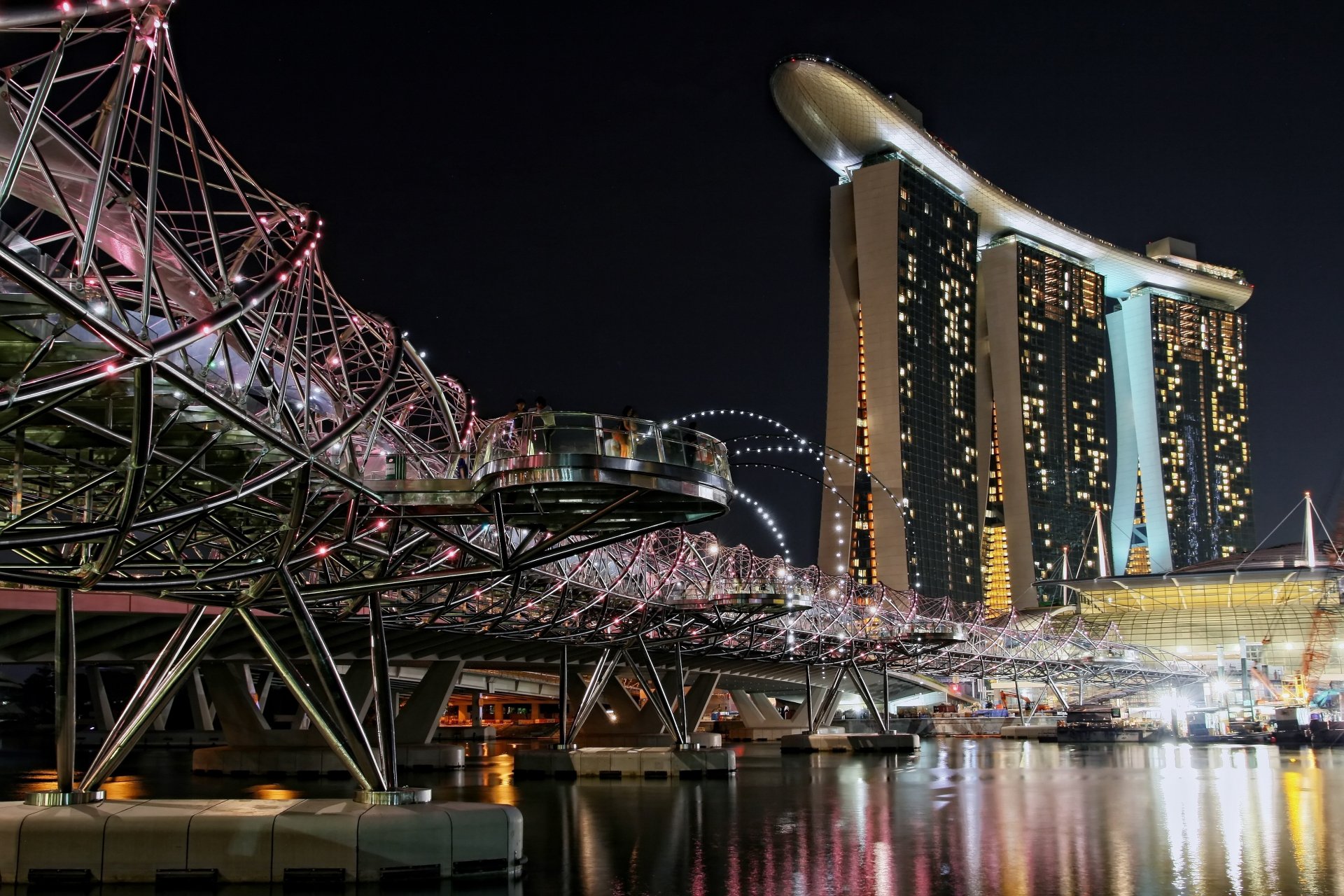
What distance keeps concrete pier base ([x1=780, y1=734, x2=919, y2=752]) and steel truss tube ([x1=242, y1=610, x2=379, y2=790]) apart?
60.1 meters

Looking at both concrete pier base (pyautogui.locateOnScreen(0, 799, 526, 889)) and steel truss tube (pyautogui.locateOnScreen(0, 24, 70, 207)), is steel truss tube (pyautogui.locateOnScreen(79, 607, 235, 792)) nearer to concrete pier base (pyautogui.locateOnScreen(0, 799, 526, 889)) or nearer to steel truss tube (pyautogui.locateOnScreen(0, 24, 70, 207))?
concrete pier base (pyautogui.locateOnScreen(0, 799, 526, 889))

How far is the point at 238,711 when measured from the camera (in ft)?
203

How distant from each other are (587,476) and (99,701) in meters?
76.4

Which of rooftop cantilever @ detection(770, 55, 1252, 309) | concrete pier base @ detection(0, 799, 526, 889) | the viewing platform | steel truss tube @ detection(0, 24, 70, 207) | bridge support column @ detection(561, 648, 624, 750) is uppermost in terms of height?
rooftop cantilever @ detection(770, 55, 1252, 309)

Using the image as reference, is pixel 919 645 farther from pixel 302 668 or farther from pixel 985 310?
pixel 985 310

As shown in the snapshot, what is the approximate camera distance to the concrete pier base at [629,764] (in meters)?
56.2

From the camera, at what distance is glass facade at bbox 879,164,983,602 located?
168 m

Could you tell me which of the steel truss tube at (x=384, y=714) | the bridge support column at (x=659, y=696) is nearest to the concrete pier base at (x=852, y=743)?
the bridge support column at (x=659, y=696)

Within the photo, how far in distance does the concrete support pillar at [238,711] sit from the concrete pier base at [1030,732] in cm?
6019

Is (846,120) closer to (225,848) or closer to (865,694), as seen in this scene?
(865,694)

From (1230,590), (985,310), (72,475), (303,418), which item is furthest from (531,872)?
(985,310)

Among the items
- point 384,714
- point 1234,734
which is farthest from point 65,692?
point 1234,734

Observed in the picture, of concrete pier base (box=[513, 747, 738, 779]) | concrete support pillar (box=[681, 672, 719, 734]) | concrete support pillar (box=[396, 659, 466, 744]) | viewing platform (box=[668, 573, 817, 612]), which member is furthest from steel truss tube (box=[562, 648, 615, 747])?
concrete support pillar (box=[681, 672, 719, 734])

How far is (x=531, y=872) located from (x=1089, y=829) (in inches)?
565
